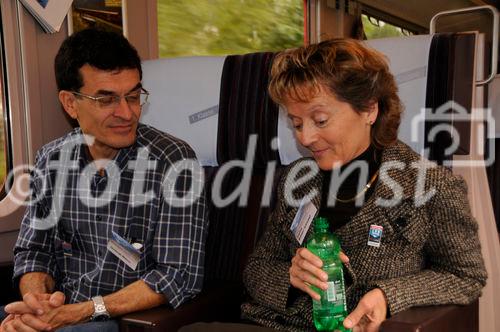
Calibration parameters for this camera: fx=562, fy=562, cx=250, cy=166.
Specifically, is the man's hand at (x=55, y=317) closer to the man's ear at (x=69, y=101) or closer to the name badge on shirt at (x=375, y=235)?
the man's ear at (x=69, y=101)

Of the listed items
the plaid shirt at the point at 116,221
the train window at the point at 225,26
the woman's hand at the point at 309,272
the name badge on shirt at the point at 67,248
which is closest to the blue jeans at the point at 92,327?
the plaid shirt at the point at 116,221

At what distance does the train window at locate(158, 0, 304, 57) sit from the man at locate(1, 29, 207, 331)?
117 cm

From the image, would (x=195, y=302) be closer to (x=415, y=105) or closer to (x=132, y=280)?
(x=132, y=280)

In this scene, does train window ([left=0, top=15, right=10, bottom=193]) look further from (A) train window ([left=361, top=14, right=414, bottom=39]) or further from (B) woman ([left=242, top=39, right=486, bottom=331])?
(A) train window ([left=361, top=14, right=414, bottom=39])

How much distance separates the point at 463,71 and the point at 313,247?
0.74 meters

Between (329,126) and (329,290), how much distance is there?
16.5 inches

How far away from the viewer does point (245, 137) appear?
2.03 m

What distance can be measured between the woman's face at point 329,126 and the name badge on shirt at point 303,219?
130mm

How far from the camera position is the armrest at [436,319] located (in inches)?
47.7

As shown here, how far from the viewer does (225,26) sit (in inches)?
129

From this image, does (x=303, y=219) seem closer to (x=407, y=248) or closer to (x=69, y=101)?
(x=407, y=248)

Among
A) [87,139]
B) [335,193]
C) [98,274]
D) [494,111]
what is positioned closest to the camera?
[335,193]

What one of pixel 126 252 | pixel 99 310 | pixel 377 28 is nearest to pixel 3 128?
pixel 126 252

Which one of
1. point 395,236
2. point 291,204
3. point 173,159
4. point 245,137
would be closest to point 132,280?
point 173,159
